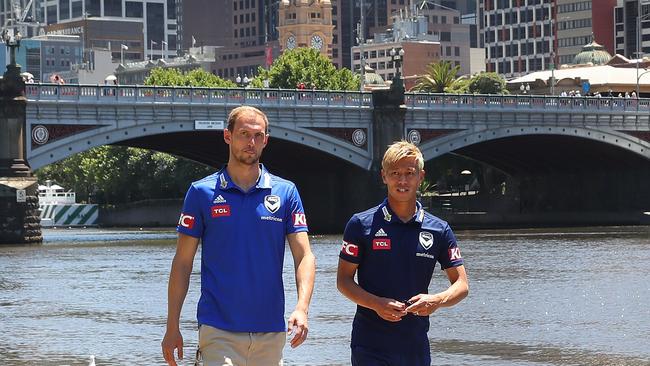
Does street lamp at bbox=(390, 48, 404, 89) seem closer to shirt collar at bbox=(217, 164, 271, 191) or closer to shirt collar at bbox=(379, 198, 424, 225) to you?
shirt collar at bbox=(379, 198, 424, 225)

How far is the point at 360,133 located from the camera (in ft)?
253

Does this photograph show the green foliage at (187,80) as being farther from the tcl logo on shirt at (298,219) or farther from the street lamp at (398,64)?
the tcl logo on shirt at (298,219)

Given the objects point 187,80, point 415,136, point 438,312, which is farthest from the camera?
point 187,80

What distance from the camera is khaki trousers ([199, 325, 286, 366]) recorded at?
10.1 metres

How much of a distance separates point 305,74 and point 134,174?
1520cm

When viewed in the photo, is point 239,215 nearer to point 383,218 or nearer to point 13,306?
point 383,218

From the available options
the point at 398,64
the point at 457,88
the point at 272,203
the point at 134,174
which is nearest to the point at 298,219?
the point at 272,203

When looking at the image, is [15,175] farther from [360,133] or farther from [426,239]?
[426,239]

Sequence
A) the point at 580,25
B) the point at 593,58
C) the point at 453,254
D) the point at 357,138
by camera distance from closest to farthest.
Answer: the point at 453,254 → the point at 357,138 → the point at 593,58 → the point at 580,25

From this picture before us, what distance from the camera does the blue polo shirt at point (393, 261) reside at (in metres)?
10.4

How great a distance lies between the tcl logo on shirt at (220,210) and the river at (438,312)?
11930mm

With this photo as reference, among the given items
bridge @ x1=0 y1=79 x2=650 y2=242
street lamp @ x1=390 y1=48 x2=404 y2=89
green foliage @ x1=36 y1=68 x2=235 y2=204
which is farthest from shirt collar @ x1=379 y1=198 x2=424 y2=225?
green foliage @ x1=36 y1=68 x2=235 y2=204

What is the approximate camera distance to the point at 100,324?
94.4 feet

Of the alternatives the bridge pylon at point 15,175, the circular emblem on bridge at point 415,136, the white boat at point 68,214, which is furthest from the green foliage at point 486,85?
the bridge pylon at point 15,175
